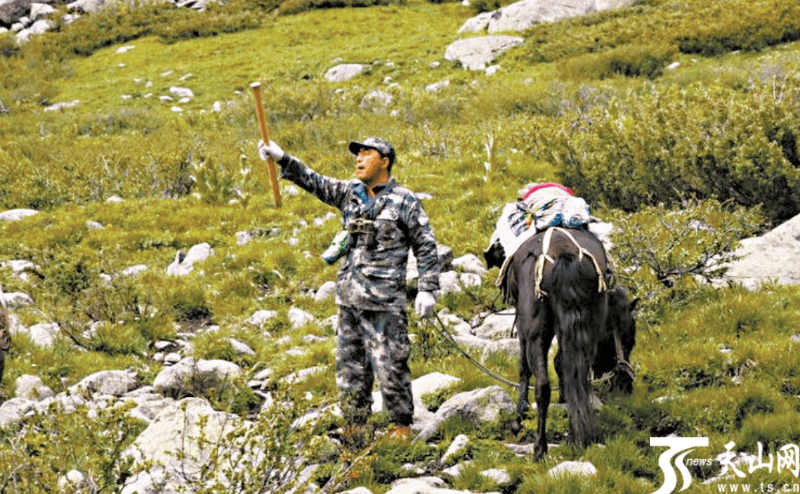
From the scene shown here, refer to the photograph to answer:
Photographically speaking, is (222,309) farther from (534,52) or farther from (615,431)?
(534,52)

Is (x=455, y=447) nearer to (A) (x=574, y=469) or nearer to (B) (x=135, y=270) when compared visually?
(A) (x=574, y=469)

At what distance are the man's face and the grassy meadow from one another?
1909 millimetres

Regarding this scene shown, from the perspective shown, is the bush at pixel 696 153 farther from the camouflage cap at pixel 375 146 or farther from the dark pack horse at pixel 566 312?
the camouflage cap at pixel 375 146

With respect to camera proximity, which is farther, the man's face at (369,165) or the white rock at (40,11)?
the white rock at (40,11)

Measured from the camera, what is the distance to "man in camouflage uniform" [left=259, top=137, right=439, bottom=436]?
19.5 ft

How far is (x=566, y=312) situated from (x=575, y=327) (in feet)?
0.40

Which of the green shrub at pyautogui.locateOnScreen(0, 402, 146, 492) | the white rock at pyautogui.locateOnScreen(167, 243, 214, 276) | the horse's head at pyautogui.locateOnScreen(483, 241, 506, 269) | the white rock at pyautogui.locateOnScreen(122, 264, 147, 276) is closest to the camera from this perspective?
the green shrub at pyautogui.locateOnScreen(0, 402, 146, 492)

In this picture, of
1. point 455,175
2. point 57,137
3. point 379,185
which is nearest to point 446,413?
point 379,185

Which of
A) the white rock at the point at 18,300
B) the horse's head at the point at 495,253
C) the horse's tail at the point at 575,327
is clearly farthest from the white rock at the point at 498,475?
the white rock at the point at 18,300

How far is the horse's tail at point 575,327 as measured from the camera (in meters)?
5.19

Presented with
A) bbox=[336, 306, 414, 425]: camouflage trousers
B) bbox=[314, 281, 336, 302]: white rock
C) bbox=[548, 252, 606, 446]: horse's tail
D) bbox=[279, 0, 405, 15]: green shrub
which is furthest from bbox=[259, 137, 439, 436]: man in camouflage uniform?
bbox=[279, 0, 405, 15]: green shrub

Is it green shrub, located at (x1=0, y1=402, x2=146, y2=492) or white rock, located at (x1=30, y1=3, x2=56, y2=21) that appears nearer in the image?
green shrub, located at (x1=0, y1=402, x2=146, y2=492)

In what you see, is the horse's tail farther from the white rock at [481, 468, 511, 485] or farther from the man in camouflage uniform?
the man in camouflage uniform

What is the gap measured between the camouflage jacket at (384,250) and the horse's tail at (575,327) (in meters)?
1.11
